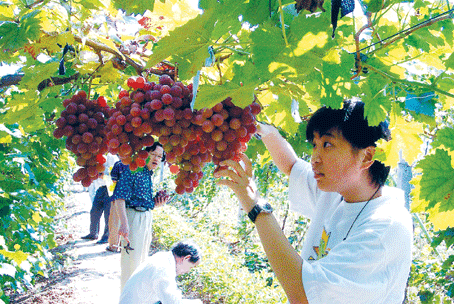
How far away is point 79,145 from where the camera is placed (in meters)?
0.95

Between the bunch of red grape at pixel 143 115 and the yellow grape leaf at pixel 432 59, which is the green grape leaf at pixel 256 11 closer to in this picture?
the bunch of red grape at pixel 143 115

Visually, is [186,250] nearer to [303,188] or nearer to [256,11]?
[303,188]

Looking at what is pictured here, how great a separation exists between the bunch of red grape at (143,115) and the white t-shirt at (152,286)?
7.59 feet

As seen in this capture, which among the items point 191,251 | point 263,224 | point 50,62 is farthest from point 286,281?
point 191,251

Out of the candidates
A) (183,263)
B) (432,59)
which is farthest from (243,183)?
(183,263)

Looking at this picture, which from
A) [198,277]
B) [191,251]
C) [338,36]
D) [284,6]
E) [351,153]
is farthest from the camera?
[198,277]

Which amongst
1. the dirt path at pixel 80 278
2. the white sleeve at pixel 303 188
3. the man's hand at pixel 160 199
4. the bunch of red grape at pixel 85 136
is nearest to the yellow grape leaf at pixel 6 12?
the bunch of red grape at pixel 85 136

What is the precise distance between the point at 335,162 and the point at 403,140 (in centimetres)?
37

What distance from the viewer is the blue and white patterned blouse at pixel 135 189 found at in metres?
3.63

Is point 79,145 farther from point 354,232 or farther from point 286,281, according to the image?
point 354,232

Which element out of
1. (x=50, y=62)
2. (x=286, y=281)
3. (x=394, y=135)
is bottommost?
(x=286, y=281)

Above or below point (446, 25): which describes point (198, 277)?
below

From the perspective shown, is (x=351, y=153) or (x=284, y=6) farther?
(x=351, y=153)

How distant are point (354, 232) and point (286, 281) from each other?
346 millimetres
